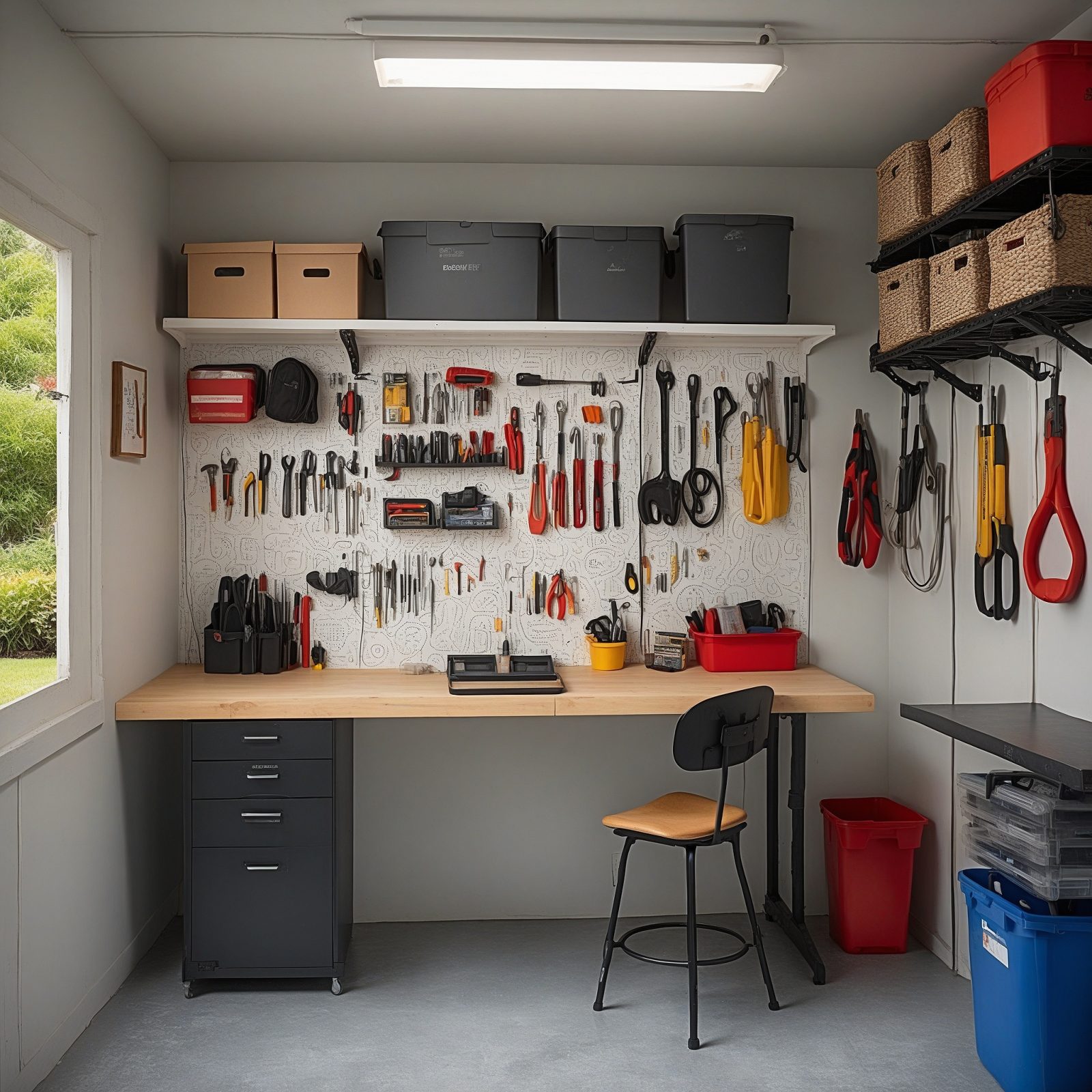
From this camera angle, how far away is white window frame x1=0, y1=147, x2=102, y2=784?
275cm

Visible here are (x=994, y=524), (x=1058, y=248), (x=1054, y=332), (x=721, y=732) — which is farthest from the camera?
(x=994, y=524)

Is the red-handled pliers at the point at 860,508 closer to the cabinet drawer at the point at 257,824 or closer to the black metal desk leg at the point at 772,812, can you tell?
the black metal desk leg at the point at 772,812

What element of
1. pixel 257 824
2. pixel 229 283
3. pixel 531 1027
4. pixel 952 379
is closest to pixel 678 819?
pixel 531 1027

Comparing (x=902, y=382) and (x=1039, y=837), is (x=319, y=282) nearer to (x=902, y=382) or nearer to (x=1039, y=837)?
(x=902, y=382)

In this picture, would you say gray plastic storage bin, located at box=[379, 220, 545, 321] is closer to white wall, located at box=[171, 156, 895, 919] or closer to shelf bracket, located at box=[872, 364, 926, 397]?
white wall, located at box=[171, 156, 895, 919]

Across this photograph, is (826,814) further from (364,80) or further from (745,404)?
(364,80)

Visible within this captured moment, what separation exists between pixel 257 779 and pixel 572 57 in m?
2.41

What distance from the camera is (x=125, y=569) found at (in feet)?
11.3

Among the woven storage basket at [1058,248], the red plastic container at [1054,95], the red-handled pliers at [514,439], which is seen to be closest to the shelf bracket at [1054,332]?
the woven storage basket at [1058,248]

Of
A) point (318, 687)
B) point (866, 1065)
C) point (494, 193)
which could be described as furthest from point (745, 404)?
point (866, 1065)

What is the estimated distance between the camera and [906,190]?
10.8 ft

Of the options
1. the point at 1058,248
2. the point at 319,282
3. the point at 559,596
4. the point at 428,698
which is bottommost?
the point at 428,698

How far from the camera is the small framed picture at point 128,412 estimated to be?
10.8 ft

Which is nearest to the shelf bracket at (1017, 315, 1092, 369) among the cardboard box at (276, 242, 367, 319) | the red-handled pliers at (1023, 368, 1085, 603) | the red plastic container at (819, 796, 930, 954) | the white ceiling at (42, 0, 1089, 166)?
the red-handled pliers at (1023, 368, 1085, 603)
